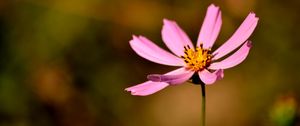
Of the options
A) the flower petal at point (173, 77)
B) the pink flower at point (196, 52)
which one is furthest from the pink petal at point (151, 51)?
the flower petal at point (173, 77)

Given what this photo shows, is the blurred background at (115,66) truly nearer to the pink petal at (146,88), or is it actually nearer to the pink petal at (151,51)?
the pink petal at (151,51)

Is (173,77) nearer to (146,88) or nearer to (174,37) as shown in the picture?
(146,88)

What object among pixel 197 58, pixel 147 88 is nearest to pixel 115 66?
pixel 197 58

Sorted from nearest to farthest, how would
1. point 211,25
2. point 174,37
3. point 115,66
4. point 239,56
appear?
1. point 239,56
2. point 211,25
3. point 174,37
4. point 115,66

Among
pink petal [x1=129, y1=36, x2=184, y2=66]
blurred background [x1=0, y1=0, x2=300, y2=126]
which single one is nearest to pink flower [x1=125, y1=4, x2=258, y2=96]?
pink petal [x1=129, y1=36, x2=184, y2=66]

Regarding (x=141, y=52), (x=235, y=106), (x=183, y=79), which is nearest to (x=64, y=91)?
(x=235, y=106)

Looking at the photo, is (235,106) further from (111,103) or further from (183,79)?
(183,79)
